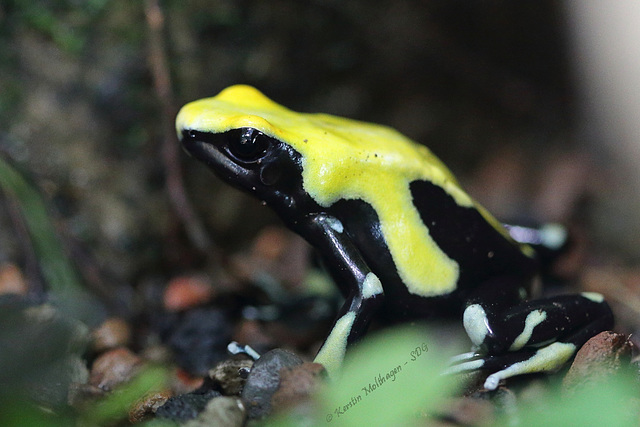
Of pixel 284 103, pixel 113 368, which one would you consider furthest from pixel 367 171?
pixel 284 103

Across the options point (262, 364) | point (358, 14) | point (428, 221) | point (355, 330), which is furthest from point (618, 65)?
point (262, 364)

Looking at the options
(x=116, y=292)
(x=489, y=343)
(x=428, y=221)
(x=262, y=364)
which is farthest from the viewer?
(x=116, y=292)

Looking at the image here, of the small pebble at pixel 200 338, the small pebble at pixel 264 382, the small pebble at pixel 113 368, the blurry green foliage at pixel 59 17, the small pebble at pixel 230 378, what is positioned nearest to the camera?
the small pebble at pixel 264 382

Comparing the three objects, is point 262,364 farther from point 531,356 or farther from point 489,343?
point 531,356

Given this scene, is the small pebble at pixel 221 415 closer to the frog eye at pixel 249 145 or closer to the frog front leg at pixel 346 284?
the frog front leg at pixel 346 284

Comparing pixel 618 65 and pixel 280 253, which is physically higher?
pixel 618 65

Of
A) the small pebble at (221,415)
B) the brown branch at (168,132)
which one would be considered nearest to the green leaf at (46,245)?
the brown branch at (168,132)

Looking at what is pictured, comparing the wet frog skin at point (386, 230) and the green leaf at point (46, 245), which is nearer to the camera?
the wet frog skin at point (386, 230)
